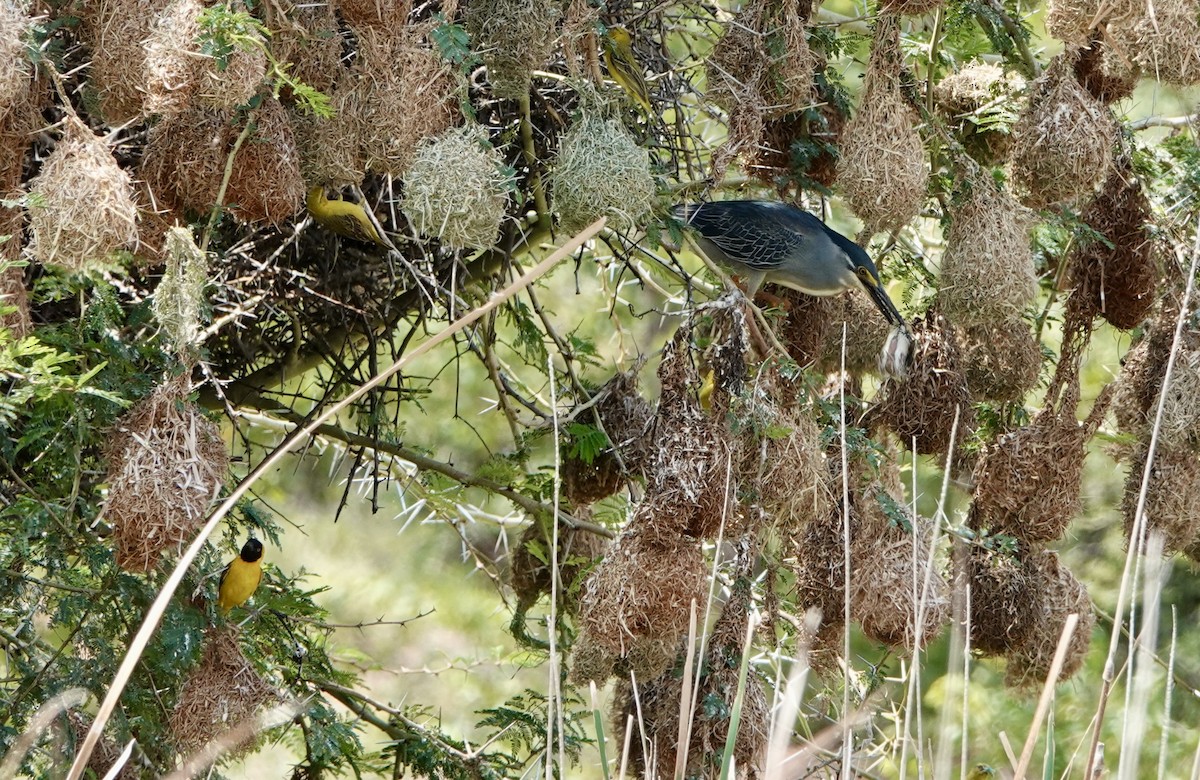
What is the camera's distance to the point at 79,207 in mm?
2389

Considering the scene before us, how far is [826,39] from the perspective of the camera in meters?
3.60

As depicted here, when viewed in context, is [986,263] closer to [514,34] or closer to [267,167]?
[514,34]

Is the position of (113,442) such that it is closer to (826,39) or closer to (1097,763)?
(1097,763)

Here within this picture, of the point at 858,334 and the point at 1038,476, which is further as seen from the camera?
the point at 858,334

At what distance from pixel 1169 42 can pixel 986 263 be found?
586mm

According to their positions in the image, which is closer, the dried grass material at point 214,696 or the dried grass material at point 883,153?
the dried grass material at point 214,696

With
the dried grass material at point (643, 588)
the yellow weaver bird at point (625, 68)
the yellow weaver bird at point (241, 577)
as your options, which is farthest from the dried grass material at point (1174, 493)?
the yellow weaver bird at point (241, 577)

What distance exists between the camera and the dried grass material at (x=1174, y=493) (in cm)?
357

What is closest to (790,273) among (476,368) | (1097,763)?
(1097,763)

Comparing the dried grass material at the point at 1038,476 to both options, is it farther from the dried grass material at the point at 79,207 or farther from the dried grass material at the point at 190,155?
the dried grass material at the point at 79,207

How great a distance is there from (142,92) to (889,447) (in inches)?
81.4

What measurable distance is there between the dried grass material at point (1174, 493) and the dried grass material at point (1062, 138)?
0.68 m

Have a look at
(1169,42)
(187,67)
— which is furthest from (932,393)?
(187,67)

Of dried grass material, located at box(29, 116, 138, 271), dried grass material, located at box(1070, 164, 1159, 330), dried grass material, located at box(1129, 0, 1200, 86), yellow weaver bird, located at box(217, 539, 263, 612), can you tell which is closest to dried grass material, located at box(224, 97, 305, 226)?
dried grass material, located at box(29, 116, 138, 271)
